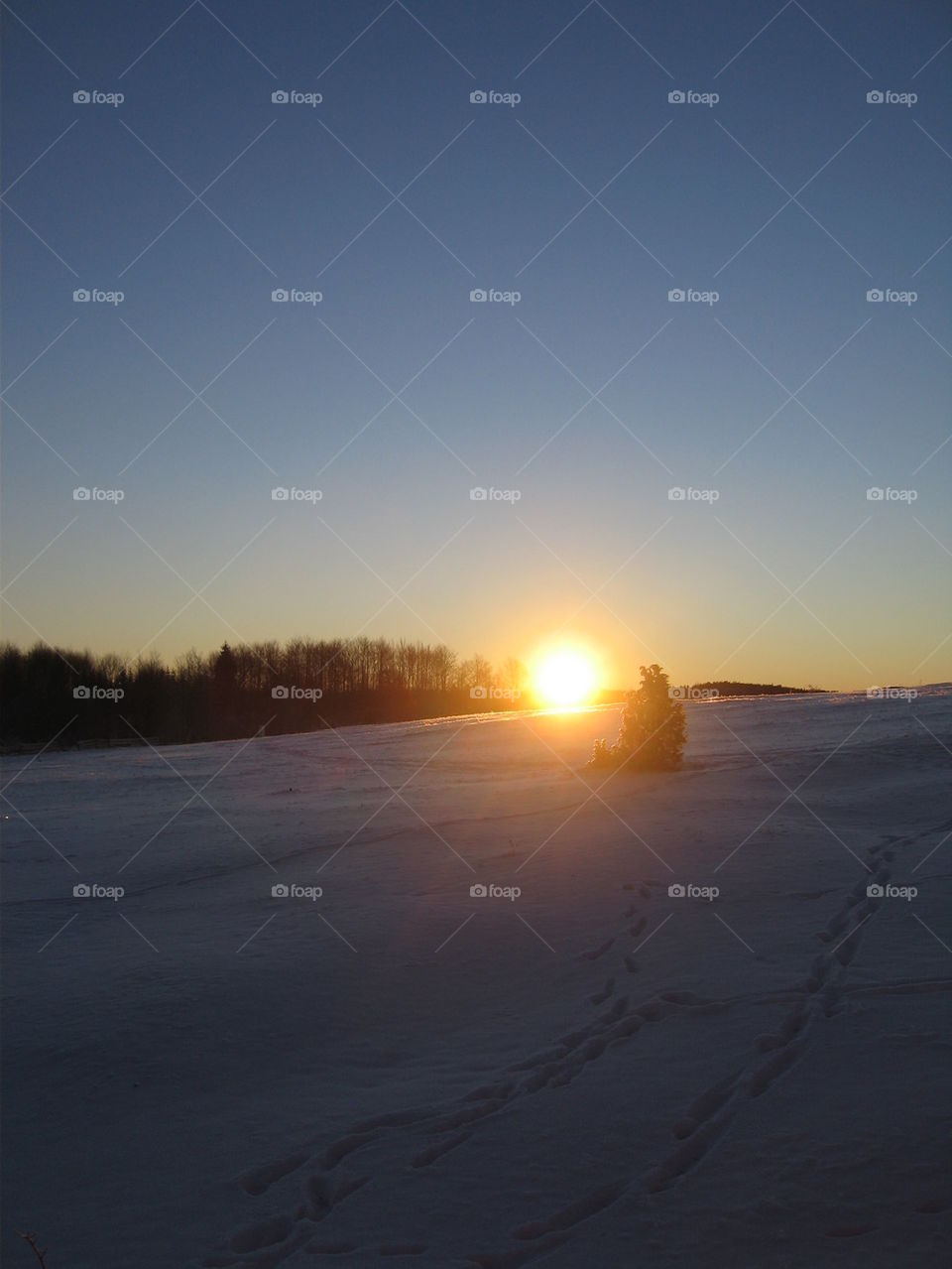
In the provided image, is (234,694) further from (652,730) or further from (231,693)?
(652,730)

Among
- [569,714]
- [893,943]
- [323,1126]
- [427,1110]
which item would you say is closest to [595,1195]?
[427,1110]

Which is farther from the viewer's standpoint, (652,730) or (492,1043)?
(652,730)

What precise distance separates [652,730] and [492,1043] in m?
13.3

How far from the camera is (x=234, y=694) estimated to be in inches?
2454

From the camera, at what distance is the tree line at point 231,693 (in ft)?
171

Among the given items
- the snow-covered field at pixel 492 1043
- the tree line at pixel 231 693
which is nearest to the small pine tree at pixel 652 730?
the snow-covered field at pixel 492 1043

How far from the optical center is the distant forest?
2047 inches

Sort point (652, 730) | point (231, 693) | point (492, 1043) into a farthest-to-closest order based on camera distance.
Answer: point (231, 693) → point (652, 730) → point (492, 1043)

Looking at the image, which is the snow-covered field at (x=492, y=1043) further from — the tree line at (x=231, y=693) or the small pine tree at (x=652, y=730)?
the tree line at (x=231, y=693)

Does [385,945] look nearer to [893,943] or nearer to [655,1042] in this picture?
[655,1042]

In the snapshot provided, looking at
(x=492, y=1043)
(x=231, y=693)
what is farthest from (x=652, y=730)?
(x=231, y=693)

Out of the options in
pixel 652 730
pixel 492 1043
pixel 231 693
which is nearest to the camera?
pixel 492 1043

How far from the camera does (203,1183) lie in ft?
16.5

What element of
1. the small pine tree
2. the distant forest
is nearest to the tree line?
the distant forest
